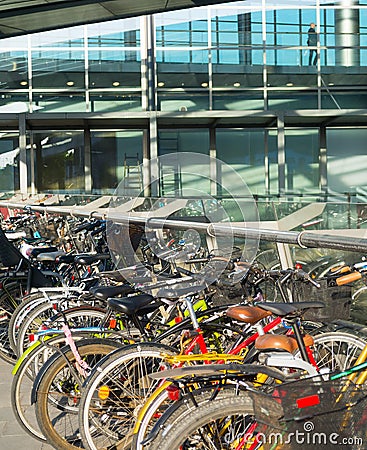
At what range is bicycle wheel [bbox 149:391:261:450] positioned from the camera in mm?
2428

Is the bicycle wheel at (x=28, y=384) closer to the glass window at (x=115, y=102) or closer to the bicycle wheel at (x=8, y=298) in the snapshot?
the bicycle wheel at (x=8, y=298)

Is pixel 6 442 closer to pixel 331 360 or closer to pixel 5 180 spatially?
pixel 331 360

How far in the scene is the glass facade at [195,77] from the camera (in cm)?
2228

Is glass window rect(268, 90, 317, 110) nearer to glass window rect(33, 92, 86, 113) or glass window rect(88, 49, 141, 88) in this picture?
glass window rect(88, 49, 141, 88)

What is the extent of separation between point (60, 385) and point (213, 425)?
135 cm

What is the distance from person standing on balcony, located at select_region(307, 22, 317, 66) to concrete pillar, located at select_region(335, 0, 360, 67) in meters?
0.64

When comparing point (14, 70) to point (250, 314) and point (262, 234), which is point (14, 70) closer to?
point (262, 234)

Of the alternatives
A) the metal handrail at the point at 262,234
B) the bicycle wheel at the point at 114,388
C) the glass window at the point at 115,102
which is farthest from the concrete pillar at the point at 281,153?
the bicycle wheel at the point at 114,388

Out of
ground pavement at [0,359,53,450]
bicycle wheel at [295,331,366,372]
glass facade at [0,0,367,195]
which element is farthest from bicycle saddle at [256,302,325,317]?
glass facade at [0,0,367,195]

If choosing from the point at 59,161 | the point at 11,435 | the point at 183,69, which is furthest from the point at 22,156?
the point at 11,435

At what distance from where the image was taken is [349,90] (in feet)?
74.5

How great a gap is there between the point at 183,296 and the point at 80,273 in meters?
2.76

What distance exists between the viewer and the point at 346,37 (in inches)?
898

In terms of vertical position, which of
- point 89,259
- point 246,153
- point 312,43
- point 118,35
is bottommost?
point 89,259
